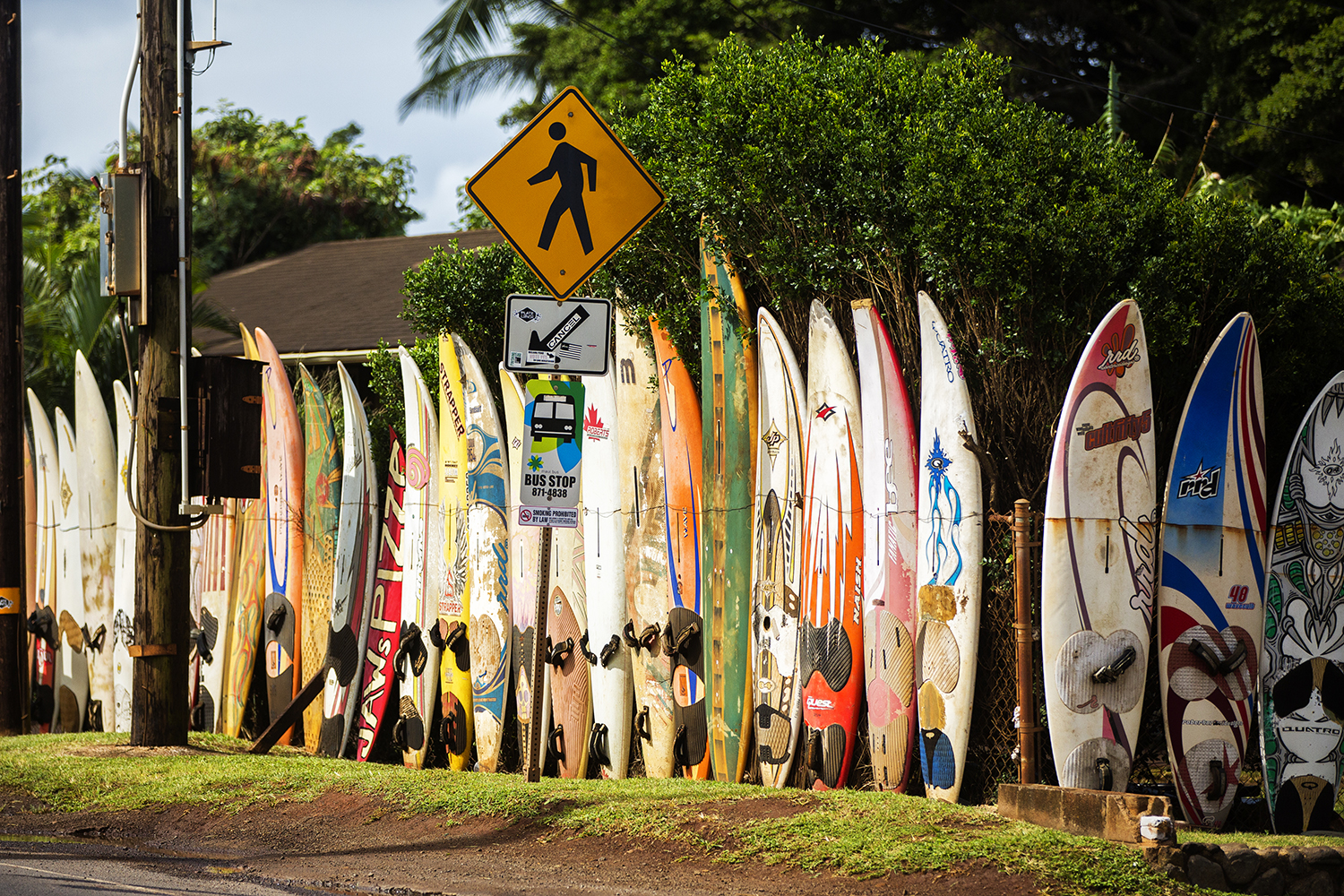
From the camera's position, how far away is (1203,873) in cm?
458

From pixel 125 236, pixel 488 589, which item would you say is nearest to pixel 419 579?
pixel 488 589

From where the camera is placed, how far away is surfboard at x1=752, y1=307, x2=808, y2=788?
6.48 metres

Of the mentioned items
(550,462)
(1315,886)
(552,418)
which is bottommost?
(1315,886)

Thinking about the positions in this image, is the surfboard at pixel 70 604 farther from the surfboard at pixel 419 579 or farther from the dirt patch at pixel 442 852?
the dirt patch at pixel 442 852

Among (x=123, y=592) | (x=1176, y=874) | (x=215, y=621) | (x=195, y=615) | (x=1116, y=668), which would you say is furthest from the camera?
(x=123, y=592)

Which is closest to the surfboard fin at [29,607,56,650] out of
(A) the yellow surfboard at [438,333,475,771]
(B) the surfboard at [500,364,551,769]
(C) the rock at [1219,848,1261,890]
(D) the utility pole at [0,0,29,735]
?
(D) the utility pole at [0,0,29,735]

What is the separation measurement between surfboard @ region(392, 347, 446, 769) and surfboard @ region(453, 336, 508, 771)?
29 cm

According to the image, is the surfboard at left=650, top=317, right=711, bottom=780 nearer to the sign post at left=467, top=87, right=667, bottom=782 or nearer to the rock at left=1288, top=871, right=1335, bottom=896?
the sign post at left=467, top=87, right=667, bottom=782

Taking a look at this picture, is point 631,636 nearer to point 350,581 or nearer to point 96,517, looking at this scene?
point 350,581

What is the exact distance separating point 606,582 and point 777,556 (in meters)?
1.13

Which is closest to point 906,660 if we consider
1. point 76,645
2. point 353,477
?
point 353,477

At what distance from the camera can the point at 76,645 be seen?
34.5 feet

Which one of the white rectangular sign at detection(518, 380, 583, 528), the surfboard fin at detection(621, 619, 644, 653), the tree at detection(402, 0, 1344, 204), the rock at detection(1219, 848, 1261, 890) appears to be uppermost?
the tree at detection(402, 0, 1344, 204)

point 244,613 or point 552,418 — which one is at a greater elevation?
point 552,418
